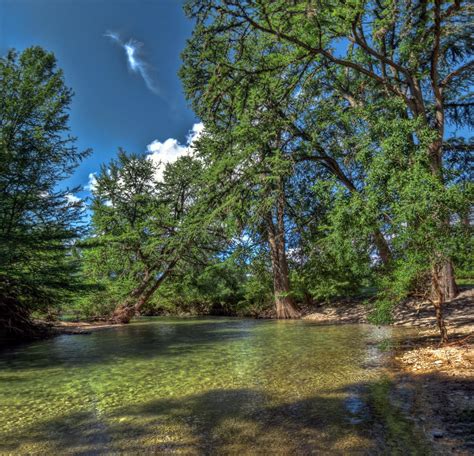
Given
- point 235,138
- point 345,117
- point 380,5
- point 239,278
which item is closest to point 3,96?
point 235,138

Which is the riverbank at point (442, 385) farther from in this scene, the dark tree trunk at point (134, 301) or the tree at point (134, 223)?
the dark tree trunk at point (134, 301)

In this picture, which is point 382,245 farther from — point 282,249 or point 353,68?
point 282,249

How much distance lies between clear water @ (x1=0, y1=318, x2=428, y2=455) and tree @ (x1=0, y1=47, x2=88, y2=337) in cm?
441

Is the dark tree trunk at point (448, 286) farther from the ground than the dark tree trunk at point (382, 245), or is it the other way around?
the dark tree trunk at point (382, 245)

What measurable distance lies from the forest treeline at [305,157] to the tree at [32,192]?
0.06 meters

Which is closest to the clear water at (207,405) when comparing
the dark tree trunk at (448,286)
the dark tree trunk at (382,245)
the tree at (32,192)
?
the dark tree trunk at (382,245)

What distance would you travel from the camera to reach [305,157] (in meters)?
14.0

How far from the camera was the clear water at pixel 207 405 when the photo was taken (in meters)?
3.64

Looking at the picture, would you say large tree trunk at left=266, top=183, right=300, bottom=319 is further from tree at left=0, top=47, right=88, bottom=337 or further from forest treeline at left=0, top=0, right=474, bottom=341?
tree at left=0, top=47, right=88, bottom=337

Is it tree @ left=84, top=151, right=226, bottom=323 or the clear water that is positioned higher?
tree @ left=84, top=151, right=226, bottom=323

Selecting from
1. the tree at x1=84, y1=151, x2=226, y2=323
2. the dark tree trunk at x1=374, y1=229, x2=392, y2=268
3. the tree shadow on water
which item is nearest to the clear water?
the tree shadow on water

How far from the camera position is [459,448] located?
128 inches

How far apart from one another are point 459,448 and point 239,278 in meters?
24.1

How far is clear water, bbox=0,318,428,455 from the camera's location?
364cm
